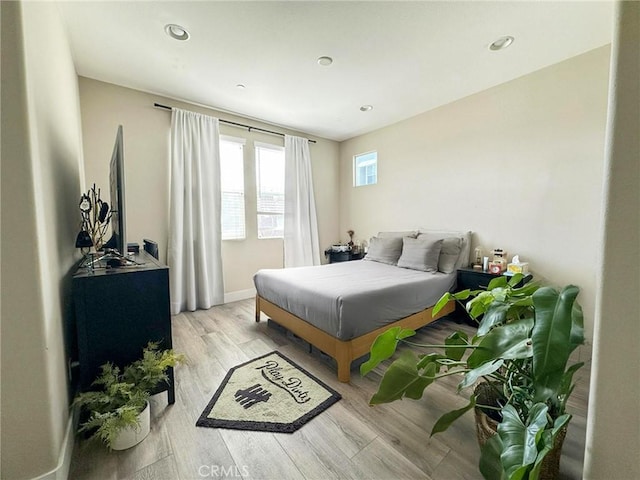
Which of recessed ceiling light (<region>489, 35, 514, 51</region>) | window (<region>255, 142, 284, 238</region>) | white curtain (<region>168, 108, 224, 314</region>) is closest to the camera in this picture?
recessed ceiling light (<region>489, 35, 514, 51</region>)

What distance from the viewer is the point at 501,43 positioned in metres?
2.17

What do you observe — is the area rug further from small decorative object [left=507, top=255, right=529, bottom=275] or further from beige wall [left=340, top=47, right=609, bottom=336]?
beige wall [left=340, top=47, right=609, bottom=336]

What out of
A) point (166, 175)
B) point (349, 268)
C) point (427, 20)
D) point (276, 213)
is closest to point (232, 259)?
point (276, 213)

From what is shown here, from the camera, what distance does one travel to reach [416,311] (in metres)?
2.36

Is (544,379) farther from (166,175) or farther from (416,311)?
(166,175)

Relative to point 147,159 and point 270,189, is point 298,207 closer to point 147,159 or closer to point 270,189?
point 270,189

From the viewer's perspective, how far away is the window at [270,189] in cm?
397

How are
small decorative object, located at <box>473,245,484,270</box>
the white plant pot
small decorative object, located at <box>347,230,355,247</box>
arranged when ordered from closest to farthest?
1. the white plant pot
2. small decorative object, located at <box>473,245,484,270</box>
3. small decorative object, located at <box>347,230,355,247</box>

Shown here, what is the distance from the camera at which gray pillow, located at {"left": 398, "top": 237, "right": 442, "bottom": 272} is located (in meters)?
2.91

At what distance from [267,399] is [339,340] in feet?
1.97

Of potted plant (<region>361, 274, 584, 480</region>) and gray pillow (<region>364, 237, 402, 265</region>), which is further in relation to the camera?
gray pillow (<region>364, 237, 402, 265</region>)

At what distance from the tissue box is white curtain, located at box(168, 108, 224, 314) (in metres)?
3.48

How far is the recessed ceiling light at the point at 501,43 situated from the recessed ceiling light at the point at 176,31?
8.51 ft

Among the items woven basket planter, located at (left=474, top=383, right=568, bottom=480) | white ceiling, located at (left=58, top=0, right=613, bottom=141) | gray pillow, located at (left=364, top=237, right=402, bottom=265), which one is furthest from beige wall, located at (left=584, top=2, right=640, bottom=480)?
gray pillow, located at (left=364, top=237, right=402, bottom=265)
